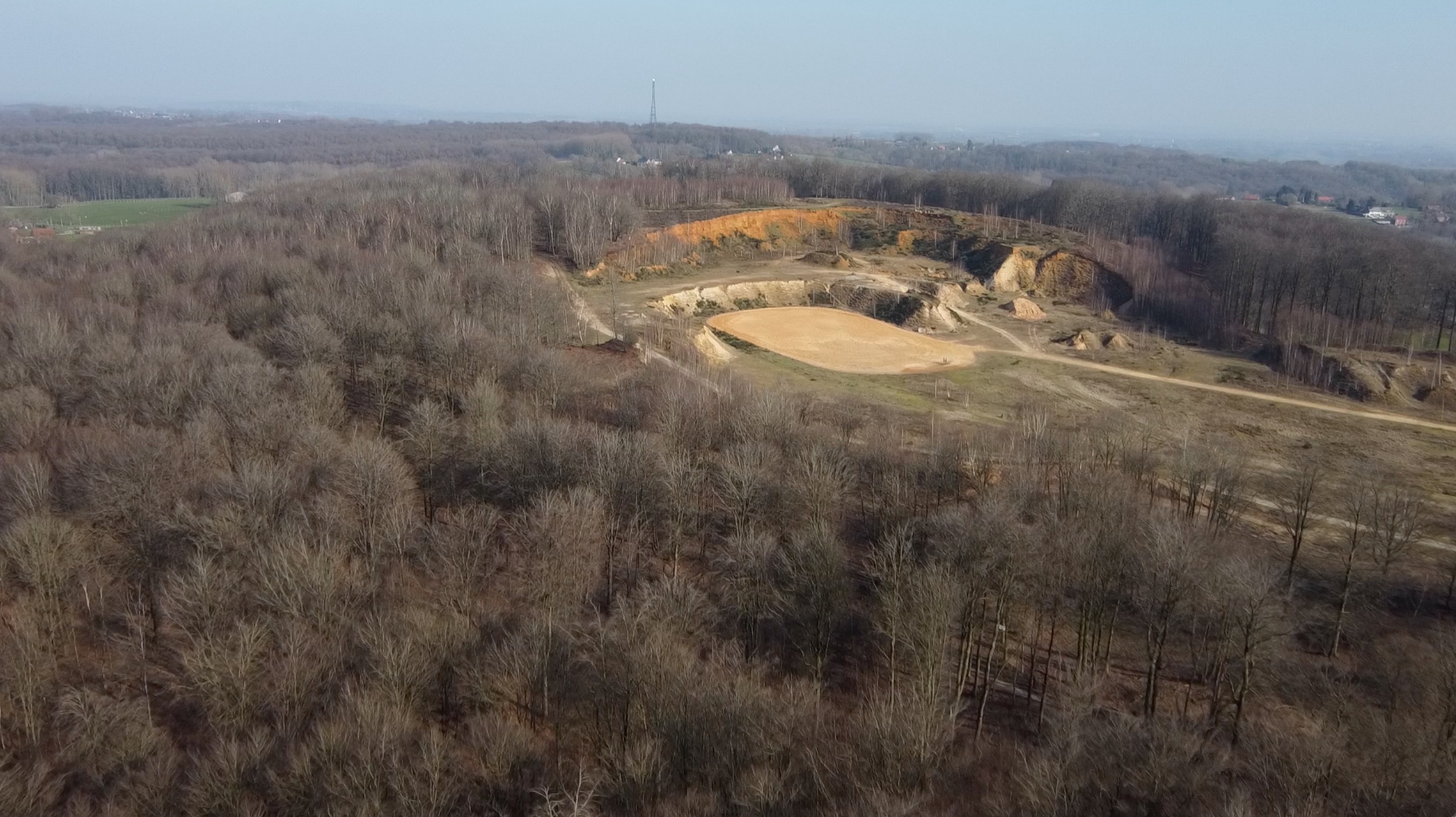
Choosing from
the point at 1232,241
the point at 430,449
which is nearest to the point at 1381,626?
the point at 430,449

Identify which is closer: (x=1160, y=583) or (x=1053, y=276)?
(x=1160, y=583)

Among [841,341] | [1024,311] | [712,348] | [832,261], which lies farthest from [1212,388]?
[832,261]

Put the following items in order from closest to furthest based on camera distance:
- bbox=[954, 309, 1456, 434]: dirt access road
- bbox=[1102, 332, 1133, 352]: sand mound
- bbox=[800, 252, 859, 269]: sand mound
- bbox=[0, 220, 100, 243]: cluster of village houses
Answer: bbox=[954, 309, 1456, 434]: dirt access road < bbox=[1102, 332, 1133, 352]: sand mound < bbox=[0, 220, 100, 243]: cluster of village houses < bbox=[800, 252, 859, 269]: sand mound

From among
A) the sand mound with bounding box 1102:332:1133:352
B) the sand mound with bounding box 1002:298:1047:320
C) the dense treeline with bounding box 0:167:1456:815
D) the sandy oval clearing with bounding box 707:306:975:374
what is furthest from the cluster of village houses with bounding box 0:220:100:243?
the sand mound with bounding box 1102:332:1133:352

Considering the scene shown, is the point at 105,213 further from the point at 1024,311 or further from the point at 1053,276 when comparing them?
the point at 1053,276

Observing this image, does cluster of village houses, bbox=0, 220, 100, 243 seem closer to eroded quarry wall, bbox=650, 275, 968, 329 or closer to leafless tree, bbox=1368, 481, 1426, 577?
eroded quarry wall, bbox=650, 275, 968, 329

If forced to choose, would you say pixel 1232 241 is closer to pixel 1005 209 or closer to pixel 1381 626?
pixel 1005 209
